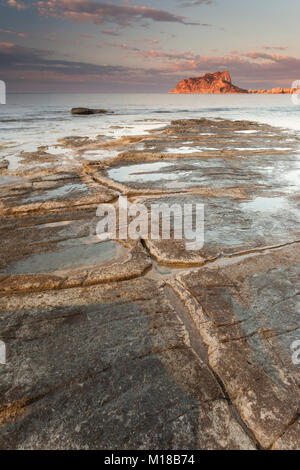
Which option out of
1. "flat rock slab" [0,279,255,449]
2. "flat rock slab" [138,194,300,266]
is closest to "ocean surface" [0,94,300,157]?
"flat rock slab" [138,194,300,266]

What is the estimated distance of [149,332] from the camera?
2.26 metres

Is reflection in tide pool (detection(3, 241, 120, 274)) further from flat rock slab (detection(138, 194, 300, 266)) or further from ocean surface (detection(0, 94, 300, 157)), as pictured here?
ocean surface (detection(0, 94, 300, 157))

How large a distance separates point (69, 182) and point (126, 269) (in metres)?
4.05

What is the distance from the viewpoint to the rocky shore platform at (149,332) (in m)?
1.61

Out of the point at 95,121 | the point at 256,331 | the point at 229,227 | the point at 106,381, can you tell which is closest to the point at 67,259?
the point at 106,381

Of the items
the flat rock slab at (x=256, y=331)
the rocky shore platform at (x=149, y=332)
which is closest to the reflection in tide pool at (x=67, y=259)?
the rocky shore platform at (x=149, y=332)

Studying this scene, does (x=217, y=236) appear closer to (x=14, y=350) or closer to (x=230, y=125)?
(x=14, y=350)

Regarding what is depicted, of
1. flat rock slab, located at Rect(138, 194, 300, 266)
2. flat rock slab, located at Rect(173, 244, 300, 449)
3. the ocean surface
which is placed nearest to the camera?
flat rock slab, located at Rect(173, 244, 300, 449)

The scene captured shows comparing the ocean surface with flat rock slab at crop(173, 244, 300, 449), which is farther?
the ocean surface

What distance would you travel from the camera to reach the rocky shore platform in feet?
5.30

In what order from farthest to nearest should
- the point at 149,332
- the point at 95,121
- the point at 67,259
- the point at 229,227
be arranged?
1. the point at 95,121
2. the point at 229,227
3. the point at 67,259
4. the point at 149,332

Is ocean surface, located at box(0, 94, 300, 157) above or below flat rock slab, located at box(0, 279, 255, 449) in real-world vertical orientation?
above

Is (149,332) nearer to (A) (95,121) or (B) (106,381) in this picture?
(B) (106,381)

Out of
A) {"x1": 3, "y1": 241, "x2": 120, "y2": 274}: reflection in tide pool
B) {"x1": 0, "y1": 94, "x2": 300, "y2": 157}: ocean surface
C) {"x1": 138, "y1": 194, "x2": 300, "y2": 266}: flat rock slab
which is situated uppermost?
{"x1": 0, "y1": 94, "x2": 300, "y2": 157}: ocean surface
